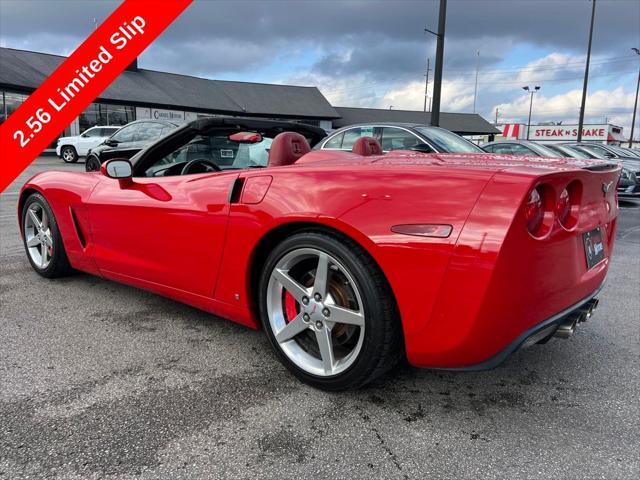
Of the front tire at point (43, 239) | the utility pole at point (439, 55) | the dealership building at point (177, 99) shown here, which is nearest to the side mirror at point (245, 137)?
the front tire at point (43, 239)

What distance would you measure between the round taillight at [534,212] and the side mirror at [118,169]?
231 centimetres

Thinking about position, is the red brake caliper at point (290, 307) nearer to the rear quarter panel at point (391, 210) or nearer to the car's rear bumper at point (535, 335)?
the rear quarter panel at point (391, 210)

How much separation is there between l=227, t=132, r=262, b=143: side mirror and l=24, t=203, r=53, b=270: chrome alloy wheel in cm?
173

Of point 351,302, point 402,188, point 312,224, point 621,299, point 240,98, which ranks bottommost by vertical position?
point 621,299

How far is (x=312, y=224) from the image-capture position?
2205 millimetres

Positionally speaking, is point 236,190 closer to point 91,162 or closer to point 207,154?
point 207,154

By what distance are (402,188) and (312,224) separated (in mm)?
459

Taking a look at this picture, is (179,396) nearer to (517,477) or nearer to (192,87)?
(517,477)

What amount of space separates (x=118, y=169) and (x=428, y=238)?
6.82ft

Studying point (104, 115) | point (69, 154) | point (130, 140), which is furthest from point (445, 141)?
point (104, 115)

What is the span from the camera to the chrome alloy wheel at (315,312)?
7.00ft

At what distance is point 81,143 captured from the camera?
20672 mm

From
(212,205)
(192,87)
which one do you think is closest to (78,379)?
(212,205)

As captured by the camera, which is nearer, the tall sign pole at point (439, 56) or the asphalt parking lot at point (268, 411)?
the asphalt parking lot at point (268, 411)
